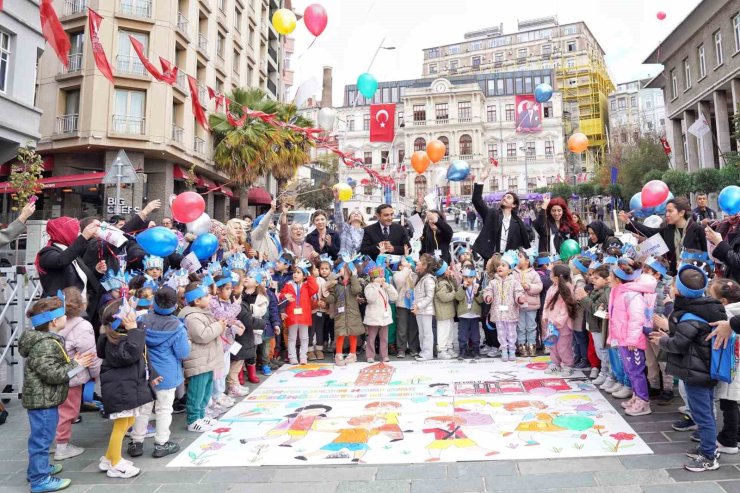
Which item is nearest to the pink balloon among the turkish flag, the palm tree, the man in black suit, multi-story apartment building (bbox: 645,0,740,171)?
the man in black suit

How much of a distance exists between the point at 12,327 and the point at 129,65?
57.4 ft

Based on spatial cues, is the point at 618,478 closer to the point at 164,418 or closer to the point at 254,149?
the point at 164,418

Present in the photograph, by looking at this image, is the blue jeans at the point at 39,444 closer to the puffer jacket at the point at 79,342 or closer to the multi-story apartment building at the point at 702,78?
the puffer jacket at the point at 79,342

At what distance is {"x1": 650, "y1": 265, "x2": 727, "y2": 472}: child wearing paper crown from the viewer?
3832mm

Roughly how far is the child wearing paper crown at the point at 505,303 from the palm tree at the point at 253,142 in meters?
15.8

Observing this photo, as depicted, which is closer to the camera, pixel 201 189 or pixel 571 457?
pixel 571 457

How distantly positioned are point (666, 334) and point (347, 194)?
391 inches

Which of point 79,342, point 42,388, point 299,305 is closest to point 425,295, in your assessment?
point 299,305

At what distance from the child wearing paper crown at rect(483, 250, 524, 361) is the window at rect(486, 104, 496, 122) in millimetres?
58485

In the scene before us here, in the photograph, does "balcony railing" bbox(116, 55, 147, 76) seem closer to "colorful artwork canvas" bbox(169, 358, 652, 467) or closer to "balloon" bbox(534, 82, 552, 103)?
"balloon" bbox(534, 82, 552, 103)

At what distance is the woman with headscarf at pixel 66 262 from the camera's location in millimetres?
5059

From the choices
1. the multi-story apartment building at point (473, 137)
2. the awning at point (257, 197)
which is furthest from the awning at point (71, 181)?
the multi-story apartment building at point (473, 137)

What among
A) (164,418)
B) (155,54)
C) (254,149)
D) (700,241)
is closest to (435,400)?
(164,418)

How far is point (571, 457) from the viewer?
4.08 meters
